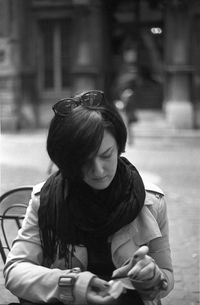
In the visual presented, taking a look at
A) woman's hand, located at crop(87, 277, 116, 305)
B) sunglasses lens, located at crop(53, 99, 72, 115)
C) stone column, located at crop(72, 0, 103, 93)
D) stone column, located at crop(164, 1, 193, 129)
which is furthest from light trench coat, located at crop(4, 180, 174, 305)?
stone column, located at crop(72, 0, 103, 93)

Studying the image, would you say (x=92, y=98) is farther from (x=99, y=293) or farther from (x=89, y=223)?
(x=99, y=293)

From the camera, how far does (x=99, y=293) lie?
2.06m

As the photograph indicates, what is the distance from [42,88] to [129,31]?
3193 mm

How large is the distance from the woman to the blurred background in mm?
12647

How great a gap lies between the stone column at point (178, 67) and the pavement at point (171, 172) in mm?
466

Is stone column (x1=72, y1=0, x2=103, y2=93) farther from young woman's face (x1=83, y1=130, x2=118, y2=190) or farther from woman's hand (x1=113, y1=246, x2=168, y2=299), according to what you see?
woman's hand (x1=113, y1=246, x2=168, y2=299)

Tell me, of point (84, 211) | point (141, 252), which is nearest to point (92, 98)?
point (84, 211)

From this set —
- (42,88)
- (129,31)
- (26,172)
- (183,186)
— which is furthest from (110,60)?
(183,186)

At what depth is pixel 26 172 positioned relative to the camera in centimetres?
1091

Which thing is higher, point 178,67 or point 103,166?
point 103,166

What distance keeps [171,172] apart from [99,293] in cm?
884

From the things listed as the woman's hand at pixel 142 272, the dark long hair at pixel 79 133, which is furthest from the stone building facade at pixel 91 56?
the woman's hand at pixel 142 272

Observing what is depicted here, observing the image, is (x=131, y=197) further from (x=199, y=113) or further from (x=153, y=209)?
(x=199, y=113)

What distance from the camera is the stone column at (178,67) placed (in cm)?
1707
